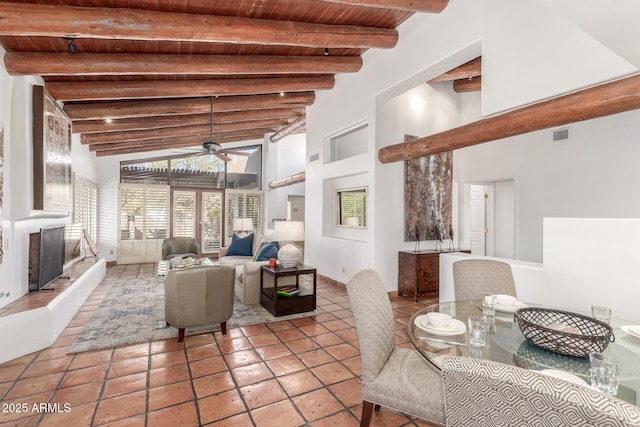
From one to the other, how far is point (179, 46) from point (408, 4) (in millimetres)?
2670

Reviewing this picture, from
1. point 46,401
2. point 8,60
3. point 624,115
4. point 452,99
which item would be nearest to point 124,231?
point 8,60

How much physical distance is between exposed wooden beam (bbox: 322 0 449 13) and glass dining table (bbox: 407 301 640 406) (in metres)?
2.90

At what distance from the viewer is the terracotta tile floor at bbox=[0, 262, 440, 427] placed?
2004 millimetres

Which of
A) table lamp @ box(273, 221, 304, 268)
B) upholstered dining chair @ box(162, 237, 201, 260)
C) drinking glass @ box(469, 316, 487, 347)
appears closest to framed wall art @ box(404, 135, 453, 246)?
table lamp @ box(273, 221, 304, 268)

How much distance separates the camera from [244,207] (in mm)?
9523

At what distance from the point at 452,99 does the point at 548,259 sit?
3.75 meters

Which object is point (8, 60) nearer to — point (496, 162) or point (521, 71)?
point (521, 71)

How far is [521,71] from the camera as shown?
2.86 m

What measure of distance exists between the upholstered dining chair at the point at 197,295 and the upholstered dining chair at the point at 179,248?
138 inches

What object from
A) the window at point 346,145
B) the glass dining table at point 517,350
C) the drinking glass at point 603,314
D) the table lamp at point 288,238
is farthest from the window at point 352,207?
the drinking glass at point 603,314

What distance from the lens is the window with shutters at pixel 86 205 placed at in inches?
227

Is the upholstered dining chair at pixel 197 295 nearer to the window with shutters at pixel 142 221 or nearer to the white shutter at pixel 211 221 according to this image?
the window with shutters at pixel 142 221

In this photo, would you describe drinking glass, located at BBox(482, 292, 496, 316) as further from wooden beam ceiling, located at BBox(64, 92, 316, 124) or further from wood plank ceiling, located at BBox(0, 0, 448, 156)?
wooden beam ceiling, located at BBox(64, 92, 316, 124)

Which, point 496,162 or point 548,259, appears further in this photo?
point 496,162
